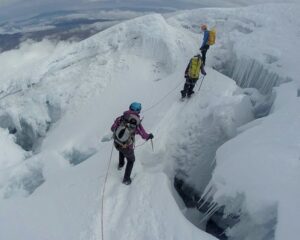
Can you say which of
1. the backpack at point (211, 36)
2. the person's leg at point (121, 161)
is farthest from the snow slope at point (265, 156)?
the person's leg at point (121, 161)

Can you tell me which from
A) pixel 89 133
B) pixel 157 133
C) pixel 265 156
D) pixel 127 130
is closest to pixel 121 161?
pixel 127 130

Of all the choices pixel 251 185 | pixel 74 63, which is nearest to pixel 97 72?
pixel 74 63

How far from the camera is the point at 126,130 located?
696 cm

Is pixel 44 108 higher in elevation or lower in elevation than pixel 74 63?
lower

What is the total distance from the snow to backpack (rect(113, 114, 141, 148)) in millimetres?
1116

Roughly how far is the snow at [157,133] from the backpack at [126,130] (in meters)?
1.12

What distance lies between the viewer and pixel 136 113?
7.13 metres

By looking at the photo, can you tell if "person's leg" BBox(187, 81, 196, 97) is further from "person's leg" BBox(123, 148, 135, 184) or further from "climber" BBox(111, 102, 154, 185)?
"person's leg" BBox(123, 148, 135, 184)

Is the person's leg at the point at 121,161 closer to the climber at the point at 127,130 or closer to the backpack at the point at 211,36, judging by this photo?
the climber at the point at 127,130

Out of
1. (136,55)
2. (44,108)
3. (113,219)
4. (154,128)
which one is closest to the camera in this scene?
(113,219)

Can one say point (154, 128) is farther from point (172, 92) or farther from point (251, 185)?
point (251, 185)

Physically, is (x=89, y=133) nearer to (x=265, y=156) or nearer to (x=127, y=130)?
(x=127, y=130)

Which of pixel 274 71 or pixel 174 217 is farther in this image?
pixel 274 71

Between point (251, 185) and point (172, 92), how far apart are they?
644 centimetres
